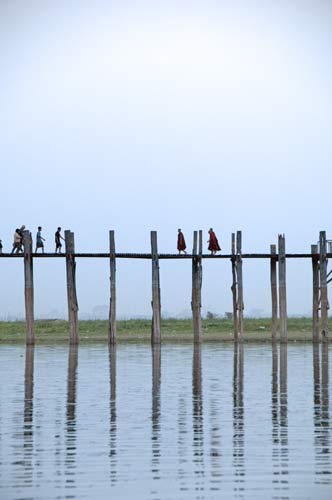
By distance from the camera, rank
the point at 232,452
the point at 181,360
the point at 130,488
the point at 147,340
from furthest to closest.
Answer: the point at 147,340, the point at 181,360, the point at 232,452, the point at 130,488

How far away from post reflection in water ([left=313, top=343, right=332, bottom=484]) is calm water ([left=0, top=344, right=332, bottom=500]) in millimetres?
15

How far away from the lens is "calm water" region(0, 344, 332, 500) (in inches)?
418

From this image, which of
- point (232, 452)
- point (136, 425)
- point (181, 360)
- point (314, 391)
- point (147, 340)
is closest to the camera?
point (232, 452)

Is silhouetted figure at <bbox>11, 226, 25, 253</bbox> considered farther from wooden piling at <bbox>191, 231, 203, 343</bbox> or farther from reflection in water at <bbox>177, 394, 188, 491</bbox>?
reflection in water at <bbox>177, 394, 188, 491</bbox>

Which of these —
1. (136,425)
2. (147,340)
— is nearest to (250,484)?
(136,425)

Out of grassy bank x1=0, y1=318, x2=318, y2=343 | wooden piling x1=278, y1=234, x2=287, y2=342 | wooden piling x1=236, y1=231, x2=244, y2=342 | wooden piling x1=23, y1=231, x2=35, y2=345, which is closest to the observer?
wooden piling x1=23, y1=231, x2=35, y2=345

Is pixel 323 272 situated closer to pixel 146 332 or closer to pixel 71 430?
pixel 146 332

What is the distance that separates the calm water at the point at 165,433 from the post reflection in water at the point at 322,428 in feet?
0.05

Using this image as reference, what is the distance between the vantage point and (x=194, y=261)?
34.9m

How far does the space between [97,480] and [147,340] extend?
30.4m

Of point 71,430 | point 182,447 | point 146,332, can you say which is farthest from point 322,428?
point 146,332

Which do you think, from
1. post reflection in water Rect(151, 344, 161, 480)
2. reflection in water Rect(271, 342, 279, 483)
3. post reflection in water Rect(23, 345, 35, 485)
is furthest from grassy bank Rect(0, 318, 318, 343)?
reflection in water Rect(271, 342, 279, 483)

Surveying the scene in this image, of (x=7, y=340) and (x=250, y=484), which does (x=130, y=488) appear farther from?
(x=7, y=340)

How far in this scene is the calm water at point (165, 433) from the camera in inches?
418
